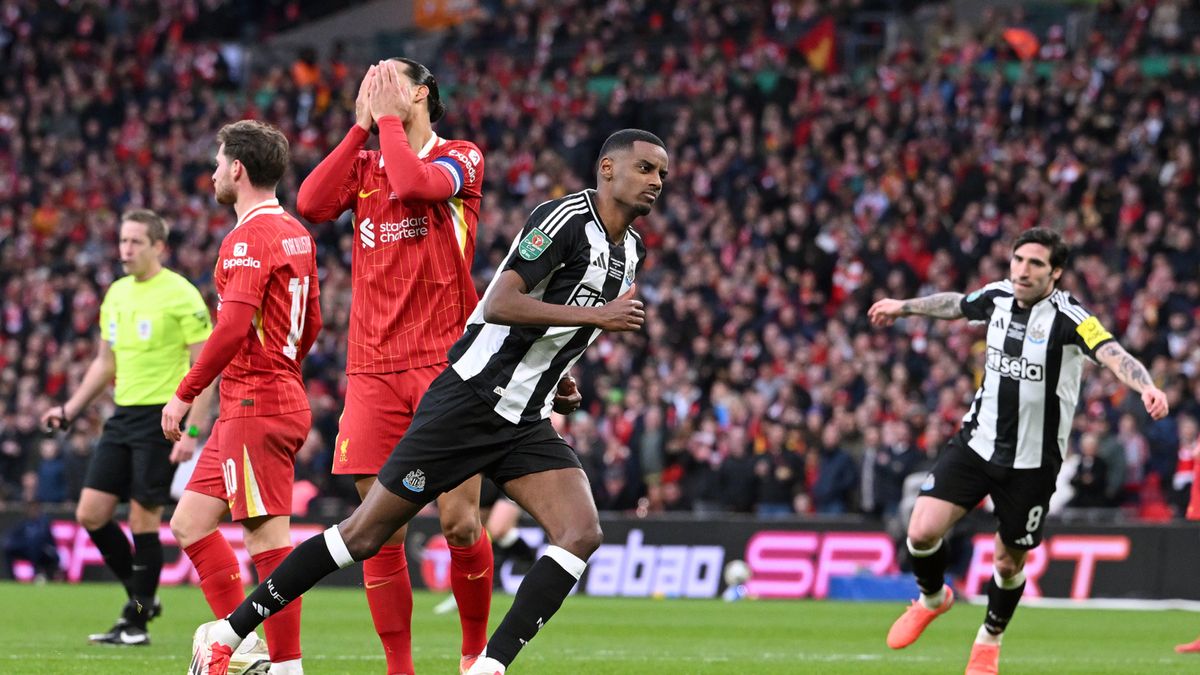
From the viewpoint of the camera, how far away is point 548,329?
279 inches

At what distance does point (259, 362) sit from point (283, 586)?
1.46 m

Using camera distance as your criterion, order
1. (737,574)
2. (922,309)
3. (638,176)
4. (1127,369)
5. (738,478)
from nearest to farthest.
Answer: (638,176) → (1127,369) → (922,309) → (737,574) → (738,478)

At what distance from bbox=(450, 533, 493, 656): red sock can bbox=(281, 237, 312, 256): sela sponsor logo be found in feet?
5.03

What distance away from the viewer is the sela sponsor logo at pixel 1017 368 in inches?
385

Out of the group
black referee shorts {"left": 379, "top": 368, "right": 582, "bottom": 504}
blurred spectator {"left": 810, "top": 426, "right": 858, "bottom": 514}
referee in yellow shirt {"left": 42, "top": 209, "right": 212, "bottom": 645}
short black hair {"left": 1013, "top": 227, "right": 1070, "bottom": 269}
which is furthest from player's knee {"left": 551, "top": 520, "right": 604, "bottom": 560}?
blurred spectator {"left": 810, "top": 426, "right": 858, "bottom": 514}

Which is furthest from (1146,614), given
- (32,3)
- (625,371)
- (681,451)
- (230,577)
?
(32,3)

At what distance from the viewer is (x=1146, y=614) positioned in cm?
1700

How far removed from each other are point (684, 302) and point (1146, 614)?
9.42 meters

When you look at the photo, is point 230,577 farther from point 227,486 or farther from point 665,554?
point 665,554

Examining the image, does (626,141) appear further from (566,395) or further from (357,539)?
(357,539)

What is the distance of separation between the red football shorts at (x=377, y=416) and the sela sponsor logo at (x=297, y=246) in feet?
2.26

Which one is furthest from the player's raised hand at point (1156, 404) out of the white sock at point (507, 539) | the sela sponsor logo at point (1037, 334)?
the white sock at point (507, 539)

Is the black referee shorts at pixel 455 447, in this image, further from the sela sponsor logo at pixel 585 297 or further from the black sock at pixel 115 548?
the black sock at pixel 115 548

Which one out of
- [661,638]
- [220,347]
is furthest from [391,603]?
[661,638]
